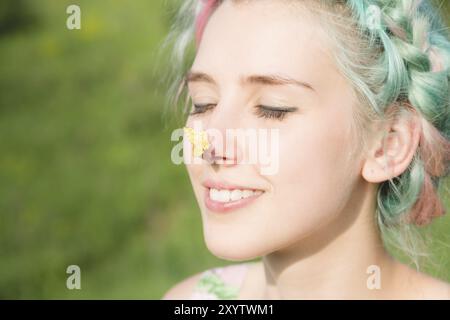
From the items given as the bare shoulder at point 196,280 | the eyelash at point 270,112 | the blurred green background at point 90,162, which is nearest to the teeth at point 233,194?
the eyelash at point 270,112

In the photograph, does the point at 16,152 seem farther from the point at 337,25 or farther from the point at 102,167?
the point at 337,25

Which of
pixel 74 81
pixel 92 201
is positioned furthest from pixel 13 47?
pixel 92 201

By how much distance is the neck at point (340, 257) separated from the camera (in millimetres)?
2367

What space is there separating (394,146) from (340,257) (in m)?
0.38

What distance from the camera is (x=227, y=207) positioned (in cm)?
221

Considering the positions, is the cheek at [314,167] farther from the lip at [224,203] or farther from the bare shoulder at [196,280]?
the bare shoulder at [196,280]

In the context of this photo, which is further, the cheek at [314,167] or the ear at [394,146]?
the ear at [394,146]

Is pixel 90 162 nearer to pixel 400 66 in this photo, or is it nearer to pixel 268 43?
pixel 268 43

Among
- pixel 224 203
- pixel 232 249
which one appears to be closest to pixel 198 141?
pixel 224 203

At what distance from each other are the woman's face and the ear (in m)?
0.07

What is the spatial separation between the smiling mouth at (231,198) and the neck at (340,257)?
0.26m

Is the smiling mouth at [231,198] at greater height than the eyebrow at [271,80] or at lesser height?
lesser

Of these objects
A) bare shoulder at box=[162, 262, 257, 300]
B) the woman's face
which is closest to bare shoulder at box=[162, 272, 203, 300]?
bare shoulder at box=[162, 262, 257, 300]

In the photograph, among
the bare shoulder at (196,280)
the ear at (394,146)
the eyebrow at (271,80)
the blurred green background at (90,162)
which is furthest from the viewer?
the blurred green background at (90,162)
